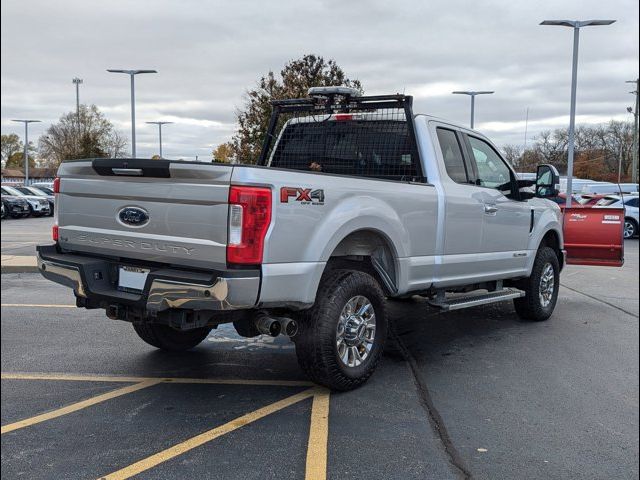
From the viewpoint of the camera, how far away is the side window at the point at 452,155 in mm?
Result: 5625

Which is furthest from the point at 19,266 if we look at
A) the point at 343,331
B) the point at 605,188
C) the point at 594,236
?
the point at 605,188

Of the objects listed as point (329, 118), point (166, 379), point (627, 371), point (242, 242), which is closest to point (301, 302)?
point (242, 242)

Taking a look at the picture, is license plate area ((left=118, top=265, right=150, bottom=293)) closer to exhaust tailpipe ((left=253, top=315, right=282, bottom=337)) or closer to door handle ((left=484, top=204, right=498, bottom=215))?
exhaust tailpipe ((left=253, top=315, right=282, bottom=337))

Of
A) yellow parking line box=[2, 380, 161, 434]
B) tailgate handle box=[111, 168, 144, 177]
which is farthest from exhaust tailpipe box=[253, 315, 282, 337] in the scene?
tailgate handle box=[111, 168, 144, 177]

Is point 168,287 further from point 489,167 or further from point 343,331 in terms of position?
point 489,167

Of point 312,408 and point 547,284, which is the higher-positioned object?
point 547,284

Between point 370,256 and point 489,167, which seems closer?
point 370,256

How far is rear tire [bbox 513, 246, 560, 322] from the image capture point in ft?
22.8

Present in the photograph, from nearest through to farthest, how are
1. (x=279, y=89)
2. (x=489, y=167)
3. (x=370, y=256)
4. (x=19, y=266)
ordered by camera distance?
(x=370, y=256)
(x=489, y=167)
(x=19, y=266)
(x=279, y=89)

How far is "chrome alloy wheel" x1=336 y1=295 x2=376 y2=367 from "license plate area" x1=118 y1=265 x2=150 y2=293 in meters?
1.37

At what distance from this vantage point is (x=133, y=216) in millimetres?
4059

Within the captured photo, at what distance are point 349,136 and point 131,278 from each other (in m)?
2.74

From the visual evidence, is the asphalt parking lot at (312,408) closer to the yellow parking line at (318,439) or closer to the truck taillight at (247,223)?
the yellow parking line at (318,439)

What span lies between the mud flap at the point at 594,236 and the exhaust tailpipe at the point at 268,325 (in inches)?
229
